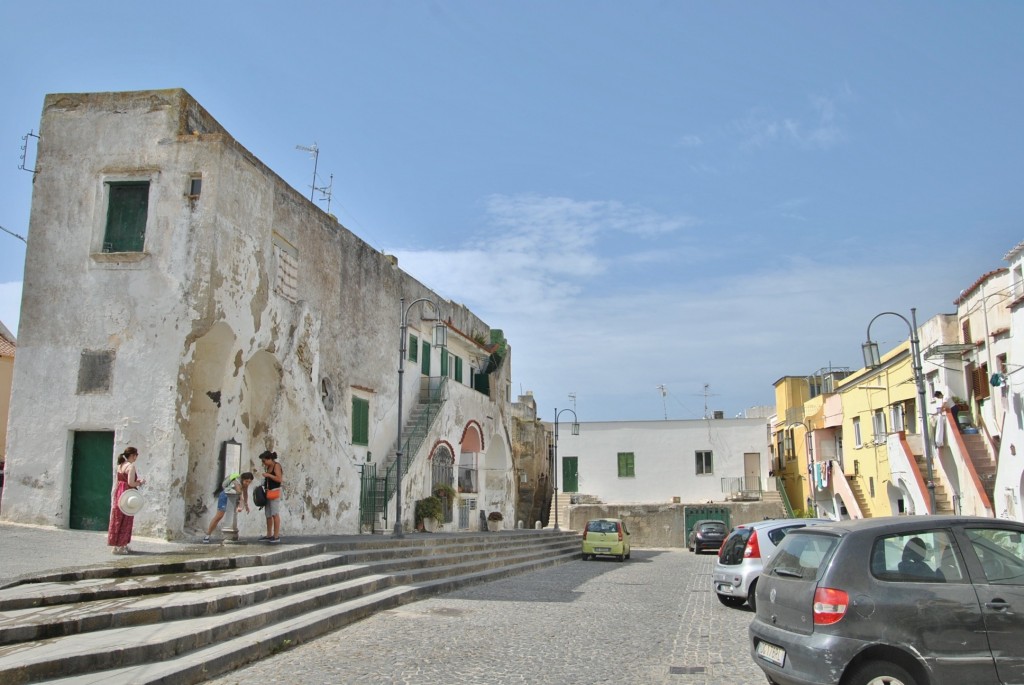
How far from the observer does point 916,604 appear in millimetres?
5727

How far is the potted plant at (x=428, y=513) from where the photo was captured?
23.5 meters

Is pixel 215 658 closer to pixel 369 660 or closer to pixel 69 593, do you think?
pixel 369 660

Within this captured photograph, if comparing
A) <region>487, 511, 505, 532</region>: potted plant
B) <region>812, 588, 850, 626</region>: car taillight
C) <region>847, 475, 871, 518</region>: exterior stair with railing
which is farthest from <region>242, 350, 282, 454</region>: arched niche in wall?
<region>847, 475, 871, 518</region>: exterior stair with railing

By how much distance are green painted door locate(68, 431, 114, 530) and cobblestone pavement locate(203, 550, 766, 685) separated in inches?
219

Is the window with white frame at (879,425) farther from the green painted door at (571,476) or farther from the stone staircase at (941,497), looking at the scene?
the green painted door at (571,476)

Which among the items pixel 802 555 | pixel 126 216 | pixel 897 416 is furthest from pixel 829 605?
pixel 897 416

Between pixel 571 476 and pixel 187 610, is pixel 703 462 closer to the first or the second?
pixel 571 476

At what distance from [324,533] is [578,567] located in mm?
7872

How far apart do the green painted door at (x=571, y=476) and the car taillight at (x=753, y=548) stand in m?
32.7

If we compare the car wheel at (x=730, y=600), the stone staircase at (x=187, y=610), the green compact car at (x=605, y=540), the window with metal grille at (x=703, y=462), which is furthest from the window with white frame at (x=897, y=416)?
the stone staircase at (x=187, y=610)

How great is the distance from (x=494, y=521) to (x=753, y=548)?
18.1m

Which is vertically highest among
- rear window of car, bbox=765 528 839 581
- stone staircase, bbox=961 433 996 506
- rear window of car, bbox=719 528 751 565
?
stone staircase, bbox=961 433 996 506

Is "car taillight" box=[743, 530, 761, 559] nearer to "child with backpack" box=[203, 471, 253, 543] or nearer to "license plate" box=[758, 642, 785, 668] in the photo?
"license plate" box=[758, 642, 785, 668]

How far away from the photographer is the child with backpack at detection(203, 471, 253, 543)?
1319 centimetres
